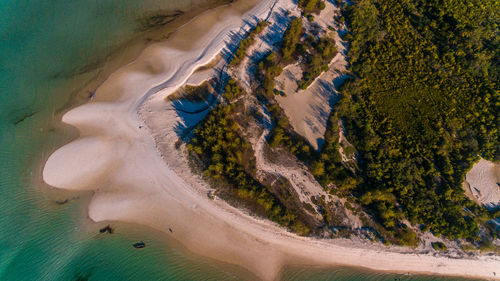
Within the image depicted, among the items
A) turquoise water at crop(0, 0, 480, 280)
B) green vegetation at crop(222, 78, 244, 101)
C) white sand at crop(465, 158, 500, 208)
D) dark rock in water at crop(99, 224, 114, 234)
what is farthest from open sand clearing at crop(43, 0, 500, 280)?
white sand at crop(465, 158, 500, 208)

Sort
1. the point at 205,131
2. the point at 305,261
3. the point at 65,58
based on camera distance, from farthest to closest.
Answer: the point at 65,58
the point at 205,131
the point at 305,261

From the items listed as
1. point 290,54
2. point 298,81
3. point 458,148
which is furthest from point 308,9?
point 458,148

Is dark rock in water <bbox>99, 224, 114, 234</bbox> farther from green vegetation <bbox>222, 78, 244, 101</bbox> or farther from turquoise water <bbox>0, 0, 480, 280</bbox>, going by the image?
green vegetation <bbox>222, 78, 244, 101</bbox>

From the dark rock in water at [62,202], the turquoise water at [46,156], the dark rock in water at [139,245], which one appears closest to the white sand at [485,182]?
the turquoise water at [46,156]

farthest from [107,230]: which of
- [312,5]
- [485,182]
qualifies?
[485,182]

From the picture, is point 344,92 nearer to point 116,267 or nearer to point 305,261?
point 305,261

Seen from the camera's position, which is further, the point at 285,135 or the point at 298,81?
the point at 298,81

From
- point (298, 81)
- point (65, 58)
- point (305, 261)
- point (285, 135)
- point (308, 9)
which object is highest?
point (308, 9)
